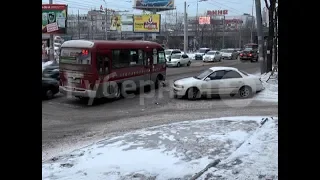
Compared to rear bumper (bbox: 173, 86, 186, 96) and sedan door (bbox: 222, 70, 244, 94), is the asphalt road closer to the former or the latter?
rear bumper (bbox: 173, 86, 186, 96)

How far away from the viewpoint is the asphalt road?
1007 cm

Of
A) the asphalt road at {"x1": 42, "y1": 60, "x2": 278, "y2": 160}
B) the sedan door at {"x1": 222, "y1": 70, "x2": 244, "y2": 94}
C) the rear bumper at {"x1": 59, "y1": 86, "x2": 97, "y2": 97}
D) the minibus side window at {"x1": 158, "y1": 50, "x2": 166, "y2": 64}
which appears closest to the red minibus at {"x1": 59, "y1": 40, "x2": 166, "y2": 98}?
the rear bumper at {"x1": 59, "y1": 86, "x2": 97, "y2": 97}

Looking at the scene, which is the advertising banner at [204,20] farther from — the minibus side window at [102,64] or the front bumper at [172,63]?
the minibus side window at [102,64]

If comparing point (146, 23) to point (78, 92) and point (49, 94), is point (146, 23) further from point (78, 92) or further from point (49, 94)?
point (78, 92)

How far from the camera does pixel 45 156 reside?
809cm

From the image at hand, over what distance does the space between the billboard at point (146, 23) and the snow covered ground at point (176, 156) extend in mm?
59479

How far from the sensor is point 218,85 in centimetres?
1716

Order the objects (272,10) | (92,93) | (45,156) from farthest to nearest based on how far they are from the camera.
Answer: (272,10), (92,93), (45,156)

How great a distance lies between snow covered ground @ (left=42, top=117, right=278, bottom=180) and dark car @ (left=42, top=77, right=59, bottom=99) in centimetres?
880

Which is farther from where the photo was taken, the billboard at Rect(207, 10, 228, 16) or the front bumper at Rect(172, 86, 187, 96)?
the billboard at Rect(207, 10, 228, 16)

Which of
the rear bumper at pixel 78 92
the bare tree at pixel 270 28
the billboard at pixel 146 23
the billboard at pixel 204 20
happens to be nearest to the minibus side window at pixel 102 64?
the rear bumper at pixel 78 92
